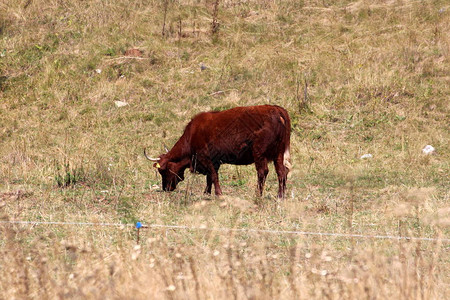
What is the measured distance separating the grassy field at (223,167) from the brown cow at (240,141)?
41 centimetres

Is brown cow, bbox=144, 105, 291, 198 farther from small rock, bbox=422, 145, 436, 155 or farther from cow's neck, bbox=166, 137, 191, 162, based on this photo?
small rock, bbox=422, 145, 436, 155

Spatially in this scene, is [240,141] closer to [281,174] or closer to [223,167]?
[281,174]

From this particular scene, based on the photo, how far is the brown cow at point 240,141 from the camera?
9.37 m

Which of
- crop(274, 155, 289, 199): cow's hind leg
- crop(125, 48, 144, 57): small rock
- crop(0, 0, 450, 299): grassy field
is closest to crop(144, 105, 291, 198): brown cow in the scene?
crop(274, 155, 289, 199): cow's hind leg

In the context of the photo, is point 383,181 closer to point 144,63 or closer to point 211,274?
point 211,274

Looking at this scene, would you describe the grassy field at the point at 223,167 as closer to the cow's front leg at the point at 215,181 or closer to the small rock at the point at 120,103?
the small rock at the point at 120,103

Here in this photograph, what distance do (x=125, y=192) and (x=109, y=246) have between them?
10.3 feet

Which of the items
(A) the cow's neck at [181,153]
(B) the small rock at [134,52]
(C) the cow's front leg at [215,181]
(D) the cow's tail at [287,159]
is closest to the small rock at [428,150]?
(D) the cow's tail at [287,159]

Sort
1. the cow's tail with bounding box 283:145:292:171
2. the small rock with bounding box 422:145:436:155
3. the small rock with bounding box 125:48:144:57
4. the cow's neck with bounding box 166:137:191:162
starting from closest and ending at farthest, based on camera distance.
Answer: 1. the cow's tail with bounding box 283:145:292:171
2. the cow's neck with bounding box 166:137:191:162
3. the small rock with bounding box 422:145:436:155
4. the small rock with bounding box 125:48:144:57

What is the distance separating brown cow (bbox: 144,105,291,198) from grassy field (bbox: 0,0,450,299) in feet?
1.34

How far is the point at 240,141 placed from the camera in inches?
374

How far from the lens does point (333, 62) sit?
1580 cm

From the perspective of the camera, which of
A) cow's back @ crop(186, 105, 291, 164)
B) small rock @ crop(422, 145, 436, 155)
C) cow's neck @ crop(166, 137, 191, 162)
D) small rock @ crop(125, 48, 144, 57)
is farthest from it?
small rock @ crop(125, 48, 144, 57)

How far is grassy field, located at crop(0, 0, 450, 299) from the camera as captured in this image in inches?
189
